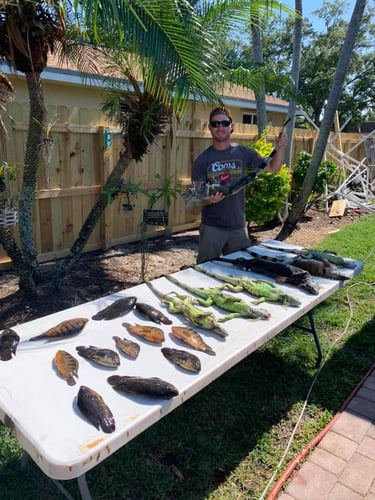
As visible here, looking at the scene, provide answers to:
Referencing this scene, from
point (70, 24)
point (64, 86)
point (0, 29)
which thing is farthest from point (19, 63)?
point (64, 86)

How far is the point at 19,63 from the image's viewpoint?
3.46m

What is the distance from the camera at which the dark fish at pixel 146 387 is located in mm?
1525

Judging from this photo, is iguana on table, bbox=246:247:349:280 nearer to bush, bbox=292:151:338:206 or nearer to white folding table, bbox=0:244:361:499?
white folding table, bbox=0:244:361:499

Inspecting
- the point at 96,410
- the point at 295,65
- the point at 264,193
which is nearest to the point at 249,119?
the point at 295,65

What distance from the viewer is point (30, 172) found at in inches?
153

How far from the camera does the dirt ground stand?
157 inches

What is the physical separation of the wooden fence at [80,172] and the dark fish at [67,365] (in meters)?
3.11

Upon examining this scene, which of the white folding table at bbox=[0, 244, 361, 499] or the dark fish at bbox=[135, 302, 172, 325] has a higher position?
the dark fish at bbox=[135, 302, 172, 325]

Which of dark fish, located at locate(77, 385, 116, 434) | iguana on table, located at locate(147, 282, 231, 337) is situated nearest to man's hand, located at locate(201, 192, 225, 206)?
iguana on table, located at locate(147, 282, 231, 337)

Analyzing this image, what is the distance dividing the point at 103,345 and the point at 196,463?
992 mm

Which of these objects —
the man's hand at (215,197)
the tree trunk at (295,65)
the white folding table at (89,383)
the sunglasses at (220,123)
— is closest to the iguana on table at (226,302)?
the white folding table at (89,383)

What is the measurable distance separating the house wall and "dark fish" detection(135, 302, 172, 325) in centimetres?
202

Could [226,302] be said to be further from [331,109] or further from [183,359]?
[331,109]

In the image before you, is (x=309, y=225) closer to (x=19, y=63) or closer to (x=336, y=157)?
(x=336, y=157)
